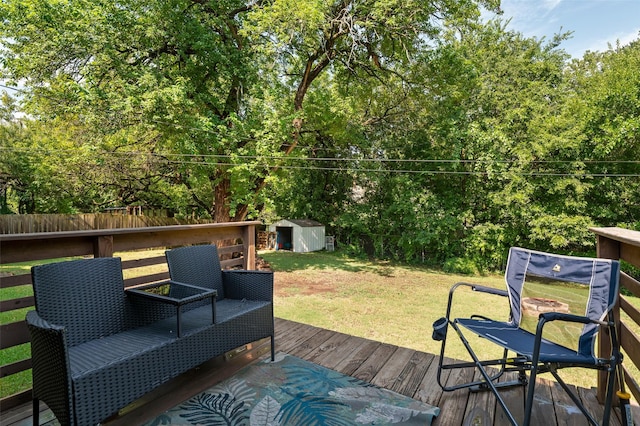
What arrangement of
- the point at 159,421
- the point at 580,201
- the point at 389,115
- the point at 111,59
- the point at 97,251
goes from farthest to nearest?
the point at 389,115 → the point at 580,201 → the point at 111,59 → the point at 97,251 → the point at 159,421

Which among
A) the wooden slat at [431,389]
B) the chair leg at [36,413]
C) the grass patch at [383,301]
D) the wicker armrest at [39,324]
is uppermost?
the wicker armrest at [39,324]

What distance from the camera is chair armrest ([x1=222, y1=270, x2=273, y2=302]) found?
2.57 metres

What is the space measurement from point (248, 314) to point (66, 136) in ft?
44.2

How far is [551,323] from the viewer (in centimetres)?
195

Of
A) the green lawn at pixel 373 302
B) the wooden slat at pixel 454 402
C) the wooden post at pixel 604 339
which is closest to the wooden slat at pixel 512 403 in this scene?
the wooden slat at pixel 454 402

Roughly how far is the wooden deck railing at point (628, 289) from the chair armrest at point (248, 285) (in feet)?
7.06

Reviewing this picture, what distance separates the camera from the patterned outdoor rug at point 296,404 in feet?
6.04

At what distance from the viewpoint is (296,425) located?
1809 mm

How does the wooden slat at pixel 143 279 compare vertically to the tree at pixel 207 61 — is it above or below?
below

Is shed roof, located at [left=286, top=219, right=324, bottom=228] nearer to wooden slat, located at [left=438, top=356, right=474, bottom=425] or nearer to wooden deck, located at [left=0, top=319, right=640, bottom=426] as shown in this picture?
wooden deck, located at [left=0, top=319, right=640, bottom=426]

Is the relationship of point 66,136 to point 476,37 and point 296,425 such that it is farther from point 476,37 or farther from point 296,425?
point 476,37

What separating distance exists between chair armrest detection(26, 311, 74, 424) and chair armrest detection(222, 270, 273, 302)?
127 centimetres

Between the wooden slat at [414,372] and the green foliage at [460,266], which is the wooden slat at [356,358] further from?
the green foliage at [460,266]

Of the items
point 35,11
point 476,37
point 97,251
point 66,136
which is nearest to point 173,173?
point 66,136
